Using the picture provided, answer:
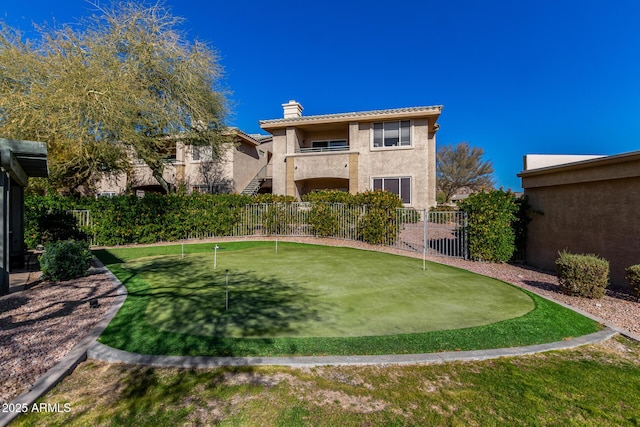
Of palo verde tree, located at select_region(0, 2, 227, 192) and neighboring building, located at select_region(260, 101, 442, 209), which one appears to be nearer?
palo verde tree, located at select_region(0, 2, 227, 192)

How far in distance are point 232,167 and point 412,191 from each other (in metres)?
14.3

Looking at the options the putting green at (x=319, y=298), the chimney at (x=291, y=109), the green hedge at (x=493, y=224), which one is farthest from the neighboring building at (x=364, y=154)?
the putting green at (x=319, y=298)

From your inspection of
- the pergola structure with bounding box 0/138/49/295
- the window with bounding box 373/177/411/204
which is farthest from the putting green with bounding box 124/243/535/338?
the window with bounding box 373/177/411/204

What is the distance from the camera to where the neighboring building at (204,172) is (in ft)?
79.2

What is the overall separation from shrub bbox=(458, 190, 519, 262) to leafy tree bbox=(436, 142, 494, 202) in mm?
30965

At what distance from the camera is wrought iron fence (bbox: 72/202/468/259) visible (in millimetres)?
12359

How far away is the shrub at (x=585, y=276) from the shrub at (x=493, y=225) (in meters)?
3.79

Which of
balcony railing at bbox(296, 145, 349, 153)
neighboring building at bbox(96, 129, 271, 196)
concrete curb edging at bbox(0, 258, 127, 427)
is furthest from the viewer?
→ neighboring building at bbox(96, 129, 271, 196)

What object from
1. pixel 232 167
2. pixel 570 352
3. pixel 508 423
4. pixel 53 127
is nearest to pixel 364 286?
pixel 570 352

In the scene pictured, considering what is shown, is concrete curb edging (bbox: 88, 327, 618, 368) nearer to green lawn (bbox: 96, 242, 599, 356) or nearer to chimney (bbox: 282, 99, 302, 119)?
green lawn (bbox: 96, 242, 599, 356)

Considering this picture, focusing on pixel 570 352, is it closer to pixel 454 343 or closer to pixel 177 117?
pixel 454 343

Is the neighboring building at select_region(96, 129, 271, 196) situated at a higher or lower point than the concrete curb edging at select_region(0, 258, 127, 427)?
higher

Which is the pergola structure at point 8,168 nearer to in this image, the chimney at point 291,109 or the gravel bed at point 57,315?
the gravel bed at point 57,315

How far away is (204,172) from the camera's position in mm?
24625
